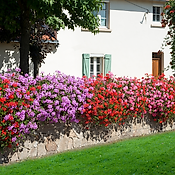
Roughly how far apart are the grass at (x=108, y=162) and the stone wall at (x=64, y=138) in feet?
1.21

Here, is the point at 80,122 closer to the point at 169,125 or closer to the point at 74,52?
the point at 169,125

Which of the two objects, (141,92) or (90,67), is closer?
(141,92)

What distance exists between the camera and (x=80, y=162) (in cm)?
709

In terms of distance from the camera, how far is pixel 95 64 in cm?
1808

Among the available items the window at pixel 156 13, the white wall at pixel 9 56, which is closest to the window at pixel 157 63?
the window at pixel 156 13

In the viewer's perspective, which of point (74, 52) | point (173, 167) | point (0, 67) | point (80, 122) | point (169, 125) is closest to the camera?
point (173, 167)

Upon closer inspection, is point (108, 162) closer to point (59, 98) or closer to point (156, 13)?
point (59, 98)

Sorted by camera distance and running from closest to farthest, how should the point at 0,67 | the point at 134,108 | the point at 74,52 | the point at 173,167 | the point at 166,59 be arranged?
the point at 173,167, the point at 134,108, the point at 0,67, the point at 74,52, the point at 166,59

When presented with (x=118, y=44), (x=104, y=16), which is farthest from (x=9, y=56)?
(x=118, y=44)

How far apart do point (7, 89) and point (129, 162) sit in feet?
10.2

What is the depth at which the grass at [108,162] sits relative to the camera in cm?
642

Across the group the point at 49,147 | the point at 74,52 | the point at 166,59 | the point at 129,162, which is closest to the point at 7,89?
the point at 49,147

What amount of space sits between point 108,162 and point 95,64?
11.5 meters

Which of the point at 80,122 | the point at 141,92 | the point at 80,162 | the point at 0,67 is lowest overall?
the point at 80,162
